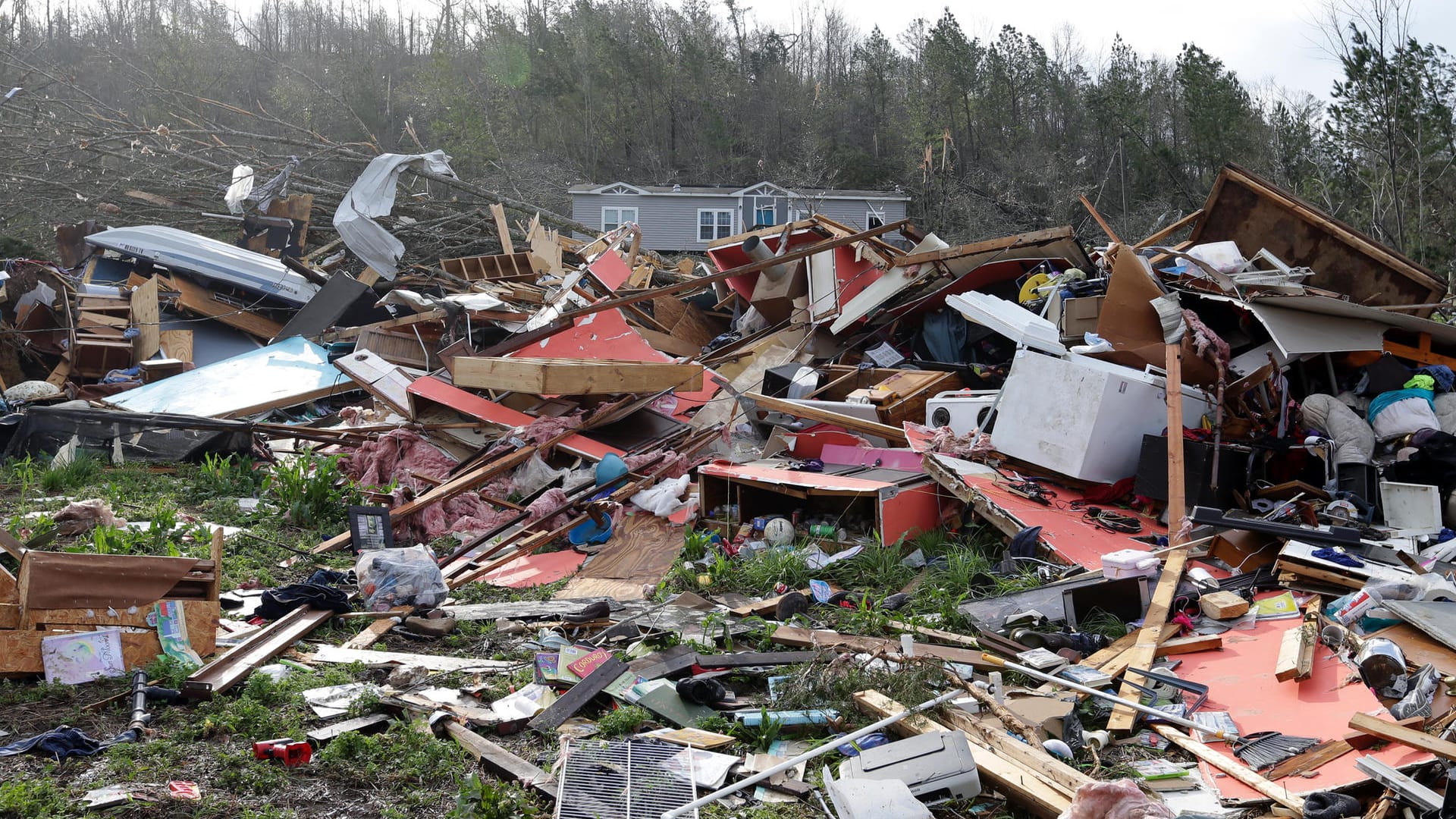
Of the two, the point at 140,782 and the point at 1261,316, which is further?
the point at 1261,316

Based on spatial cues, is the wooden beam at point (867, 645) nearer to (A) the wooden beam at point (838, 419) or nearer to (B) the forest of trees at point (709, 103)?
(A) the wooden beam at point (838, 419)

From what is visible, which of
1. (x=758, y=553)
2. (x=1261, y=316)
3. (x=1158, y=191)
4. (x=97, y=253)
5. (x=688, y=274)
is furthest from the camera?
(x=1158, y=191)

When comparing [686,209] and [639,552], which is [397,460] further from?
[686,209]

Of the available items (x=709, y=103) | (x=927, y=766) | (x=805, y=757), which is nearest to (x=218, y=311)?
(x=805, y=757)

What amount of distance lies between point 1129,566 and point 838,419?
3.24 metres

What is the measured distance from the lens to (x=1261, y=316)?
6.80 meters

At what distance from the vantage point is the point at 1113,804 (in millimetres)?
2873

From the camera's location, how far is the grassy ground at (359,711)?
3.20m

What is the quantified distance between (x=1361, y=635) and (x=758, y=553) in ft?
10.6

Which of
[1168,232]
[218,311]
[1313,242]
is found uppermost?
[1168,232]

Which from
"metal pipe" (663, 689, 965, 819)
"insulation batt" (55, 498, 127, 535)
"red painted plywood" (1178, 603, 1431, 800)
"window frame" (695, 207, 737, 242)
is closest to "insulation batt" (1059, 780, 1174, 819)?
"red painted plywood" (1178, 603, 1431, 800)

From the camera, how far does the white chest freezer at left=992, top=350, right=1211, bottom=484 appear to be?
21.2ft

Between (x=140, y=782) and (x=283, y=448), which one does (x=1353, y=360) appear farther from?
(x=283, y=448)

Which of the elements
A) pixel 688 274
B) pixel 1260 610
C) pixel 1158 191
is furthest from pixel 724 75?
pixel 1260 610
